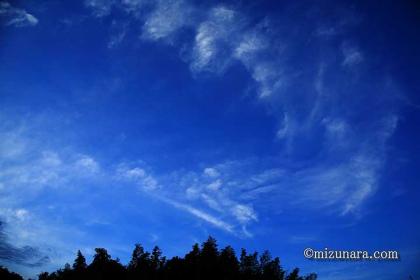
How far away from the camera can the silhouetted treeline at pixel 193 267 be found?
74125 mm

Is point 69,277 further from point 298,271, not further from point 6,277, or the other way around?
point 298,271

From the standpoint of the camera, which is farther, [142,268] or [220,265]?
[142,268]

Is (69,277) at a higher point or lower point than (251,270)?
lower

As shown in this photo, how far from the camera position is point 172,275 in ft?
259

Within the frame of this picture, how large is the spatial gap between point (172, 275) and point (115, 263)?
21528 mm

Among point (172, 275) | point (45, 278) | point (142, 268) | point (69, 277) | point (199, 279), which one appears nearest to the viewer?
point (199, 279)

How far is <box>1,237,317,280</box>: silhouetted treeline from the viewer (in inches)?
2918

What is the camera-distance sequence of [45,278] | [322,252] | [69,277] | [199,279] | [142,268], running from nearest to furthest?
[322,252], [199,279], [142,268], [69,277], [45,278]

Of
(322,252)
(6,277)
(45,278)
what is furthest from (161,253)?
(6,277)

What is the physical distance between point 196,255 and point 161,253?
50.9 feet

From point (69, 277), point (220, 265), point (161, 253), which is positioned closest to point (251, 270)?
point (220, 265)

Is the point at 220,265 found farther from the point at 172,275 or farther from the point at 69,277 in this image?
the point at 69,277

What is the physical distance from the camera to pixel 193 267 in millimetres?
76250

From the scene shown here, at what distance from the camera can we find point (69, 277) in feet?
334
